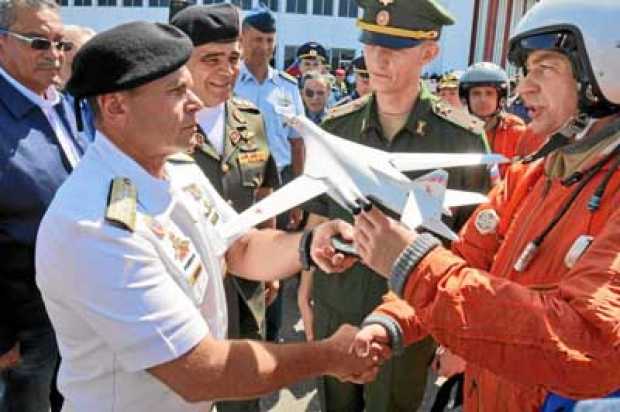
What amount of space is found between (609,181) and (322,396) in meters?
2.01

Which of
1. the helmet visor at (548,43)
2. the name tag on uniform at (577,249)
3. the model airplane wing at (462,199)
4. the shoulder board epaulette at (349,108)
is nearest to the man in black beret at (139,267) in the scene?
the model airplane wing at (462,199)

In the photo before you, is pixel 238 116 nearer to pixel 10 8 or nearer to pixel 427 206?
pixel 10 8

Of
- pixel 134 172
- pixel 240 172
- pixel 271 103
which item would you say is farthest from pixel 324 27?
pixel 134 172

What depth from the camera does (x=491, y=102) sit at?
5.56 m

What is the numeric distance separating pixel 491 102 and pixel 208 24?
3308 millimetres

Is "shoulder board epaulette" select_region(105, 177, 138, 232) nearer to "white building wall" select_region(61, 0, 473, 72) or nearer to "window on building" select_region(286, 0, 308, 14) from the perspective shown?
"white building wall" select_region(61, 0, 473, 72)

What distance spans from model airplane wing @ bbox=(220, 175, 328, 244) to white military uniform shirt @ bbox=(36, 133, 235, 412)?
33 centimetres

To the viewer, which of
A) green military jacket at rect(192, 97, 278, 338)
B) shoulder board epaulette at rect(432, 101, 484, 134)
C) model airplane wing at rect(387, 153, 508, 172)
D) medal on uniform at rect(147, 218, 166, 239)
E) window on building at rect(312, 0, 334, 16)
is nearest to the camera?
medal on uniform at rect(147, 218, 166, 239)

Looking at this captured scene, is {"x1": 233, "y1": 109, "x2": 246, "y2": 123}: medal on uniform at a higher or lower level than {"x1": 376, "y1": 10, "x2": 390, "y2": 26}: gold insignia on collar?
lower

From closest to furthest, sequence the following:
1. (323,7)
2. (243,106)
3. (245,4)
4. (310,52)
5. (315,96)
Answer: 1. (243,106)
2. (315,96)
3. (310,52)
4. (245,4)
5. (323,7)

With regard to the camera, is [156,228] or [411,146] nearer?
[156,228]

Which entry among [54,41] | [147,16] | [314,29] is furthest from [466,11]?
[54,41]

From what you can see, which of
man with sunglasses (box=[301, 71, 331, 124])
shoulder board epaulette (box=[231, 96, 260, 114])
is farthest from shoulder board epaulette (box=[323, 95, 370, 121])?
man with sunglasses (box=[301, 71, 331, 124])

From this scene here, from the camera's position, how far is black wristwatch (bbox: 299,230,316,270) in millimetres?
2488
